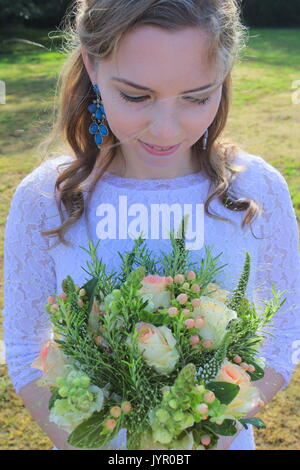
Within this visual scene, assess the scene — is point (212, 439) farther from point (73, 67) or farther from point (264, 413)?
point (264, 413)

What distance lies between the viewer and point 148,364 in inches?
48.7

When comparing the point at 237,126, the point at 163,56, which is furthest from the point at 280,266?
the point at 237,126

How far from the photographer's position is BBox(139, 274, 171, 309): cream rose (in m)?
1.30

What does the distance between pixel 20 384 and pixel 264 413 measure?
2.32m

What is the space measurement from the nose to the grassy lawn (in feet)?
1.97

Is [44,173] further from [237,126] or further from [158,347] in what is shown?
[237,126]

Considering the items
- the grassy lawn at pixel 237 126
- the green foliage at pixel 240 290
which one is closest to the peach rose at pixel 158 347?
the green foliage at pixel 240 290

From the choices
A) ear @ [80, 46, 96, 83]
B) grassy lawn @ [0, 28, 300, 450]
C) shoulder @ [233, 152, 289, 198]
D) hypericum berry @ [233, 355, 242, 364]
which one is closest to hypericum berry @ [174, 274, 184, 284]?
hypericum berry @ [233, 355, 242, 364]

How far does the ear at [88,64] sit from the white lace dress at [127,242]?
30 centimetres

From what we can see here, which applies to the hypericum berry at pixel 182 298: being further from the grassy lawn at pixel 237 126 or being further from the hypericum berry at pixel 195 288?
the grassy lawn at pixel 237 126

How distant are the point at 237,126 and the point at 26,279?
743cm

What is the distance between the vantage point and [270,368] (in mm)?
1816

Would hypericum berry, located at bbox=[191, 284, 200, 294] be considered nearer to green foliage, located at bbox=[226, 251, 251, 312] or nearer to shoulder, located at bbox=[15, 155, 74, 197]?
green foliage, located at bbox=[226, 251, 251, 312]

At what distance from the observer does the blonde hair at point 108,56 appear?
145 cm
